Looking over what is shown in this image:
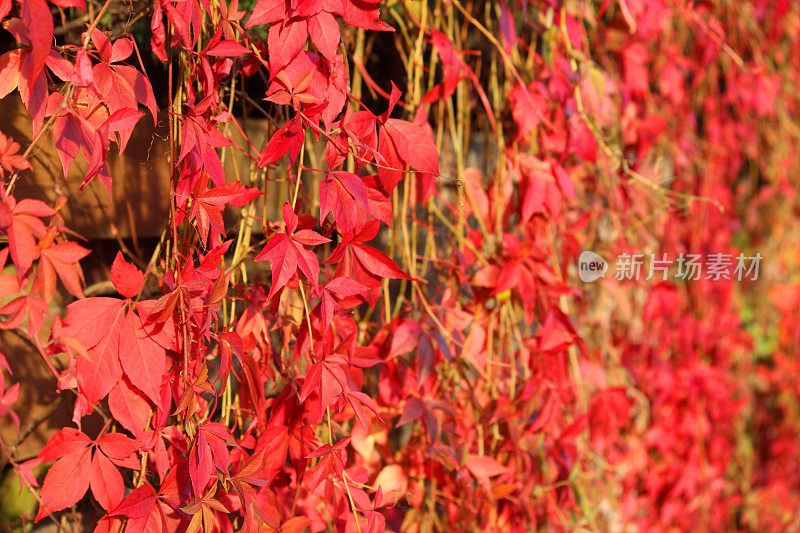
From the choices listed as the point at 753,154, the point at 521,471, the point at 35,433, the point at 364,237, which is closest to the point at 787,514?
the point at 753,154

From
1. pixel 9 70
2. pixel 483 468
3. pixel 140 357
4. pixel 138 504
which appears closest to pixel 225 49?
pixel 9 70

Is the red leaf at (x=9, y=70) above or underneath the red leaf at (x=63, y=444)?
above

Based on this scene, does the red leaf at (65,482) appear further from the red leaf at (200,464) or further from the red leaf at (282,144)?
the red leaf at (282,144)

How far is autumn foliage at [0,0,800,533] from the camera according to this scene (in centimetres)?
54

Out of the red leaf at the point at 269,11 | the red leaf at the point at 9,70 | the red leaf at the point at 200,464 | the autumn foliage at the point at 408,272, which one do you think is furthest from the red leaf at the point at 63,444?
the red leaf at the point at 269,11

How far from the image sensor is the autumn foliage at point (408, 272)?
1.78 ft

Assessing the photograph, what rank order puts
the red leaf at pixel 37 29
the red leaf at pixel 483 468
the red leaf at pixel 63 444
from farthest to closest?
the red leaf at pixel 483 468 → the red leaf at pixel 63 444 → the red leaf at pixel 37 29

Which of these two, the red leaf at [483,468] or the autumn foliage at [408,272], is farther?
the red leaf at [483,468]

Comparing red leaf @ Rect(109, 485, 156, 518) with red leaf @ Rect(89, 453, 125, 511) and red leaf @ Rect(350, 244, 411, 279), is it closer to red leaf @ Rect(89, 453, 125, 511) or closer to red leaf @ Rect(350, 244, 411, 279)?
red leaf @ Rect(89, 453, 125, 511)

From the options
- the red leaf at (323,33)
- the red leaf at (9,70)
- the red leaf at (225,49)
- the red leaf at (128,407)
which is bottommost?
the red leaf at (128,407)

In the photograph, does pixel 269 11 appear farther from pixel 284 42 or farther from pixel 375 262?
pixel 375 262

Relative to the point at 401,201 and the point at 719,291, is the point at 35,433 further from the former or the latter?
the point at 719,291

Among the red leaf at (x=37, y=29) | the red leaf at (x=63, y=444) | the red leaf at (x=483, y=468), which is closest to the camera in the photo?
the red leaf at (x=37, y=29)

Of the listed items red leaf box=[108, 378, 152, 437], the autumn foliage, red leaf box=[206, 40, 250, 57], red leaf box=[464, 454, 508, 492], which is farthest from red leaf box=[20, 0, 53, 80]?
red leaf box=[464, 454, 508, 492]
